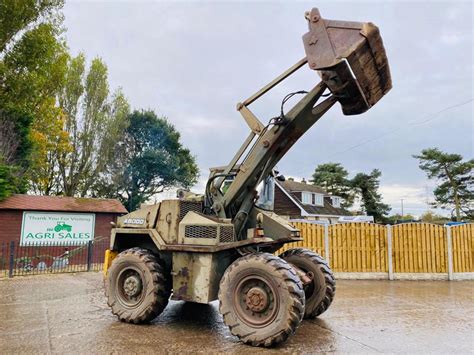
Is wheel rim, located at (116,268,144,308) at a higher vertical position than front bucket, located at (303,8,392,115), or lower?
lower

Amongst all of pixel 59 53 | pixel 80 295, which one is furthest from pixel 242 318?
pixel 59 53

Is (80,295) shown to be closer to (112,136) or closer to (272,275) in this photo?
(272,275)

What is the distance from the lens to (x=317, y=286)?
18.5 ft

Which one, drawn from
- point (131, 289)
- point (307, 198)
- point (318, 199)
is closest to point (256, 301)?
point (131, 289)

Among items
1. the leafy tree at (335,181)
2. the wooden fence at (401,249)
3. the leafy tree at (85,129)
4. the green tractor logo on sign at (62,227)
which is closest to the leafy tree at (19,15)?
the leafy tree at (85,129)

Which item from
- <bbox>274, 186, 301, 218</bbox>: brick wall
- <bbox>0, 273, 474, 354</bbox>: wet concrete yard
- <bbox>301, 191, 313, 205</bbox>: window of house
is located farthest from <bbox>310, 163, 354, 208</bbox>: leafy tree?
<bbox>0, 273, 474, 354</bbox>: wet concrete yard

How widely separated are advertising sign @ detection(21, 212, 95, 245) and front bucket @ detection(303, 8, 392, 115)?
550 inches

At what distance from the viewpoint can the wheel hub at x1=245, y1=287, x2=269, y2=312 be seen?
4.37m

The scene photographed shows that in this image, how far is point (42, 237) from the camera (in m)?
14.7

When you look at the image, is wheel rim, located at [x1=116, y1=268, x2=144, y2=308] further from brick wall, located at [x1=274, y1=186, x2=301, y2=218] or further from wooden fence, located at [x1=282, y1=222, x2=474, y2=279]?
brick wall, located at [x1=274, y1=186, x2=301, y2=218]

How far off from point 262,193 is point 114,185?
23908 millimetres

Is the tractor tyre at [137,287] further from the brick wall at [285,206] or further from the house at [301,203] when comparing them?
the brick wall at [285,206]

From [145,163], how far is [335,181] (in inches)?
1128

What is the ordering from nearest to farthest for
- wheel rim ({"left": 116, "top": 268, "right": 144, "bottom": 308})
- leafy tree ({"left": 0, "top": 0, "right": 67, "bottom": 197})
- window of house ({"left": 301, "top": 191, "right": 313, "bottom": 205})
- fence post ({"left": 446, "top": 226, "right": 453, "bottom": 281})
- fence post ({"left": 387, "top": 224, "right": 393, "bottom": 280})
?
1. wheel rim ({"left": 116, "top": 268, "right": 144, "bottom": 308})
2. fence post ({"left": 446, "top": 226, "right": 453, "bottom": 281})
3. fence post ({"left": 387, "top": 224, "right": 393, "bottom": 280})
4. leafy tree ({"left": 0, "top": 0, "right": 67, "bottom": 197})
5. window of house ({"left": 301, "top": 191, "right": 313, "bottom": 205})
